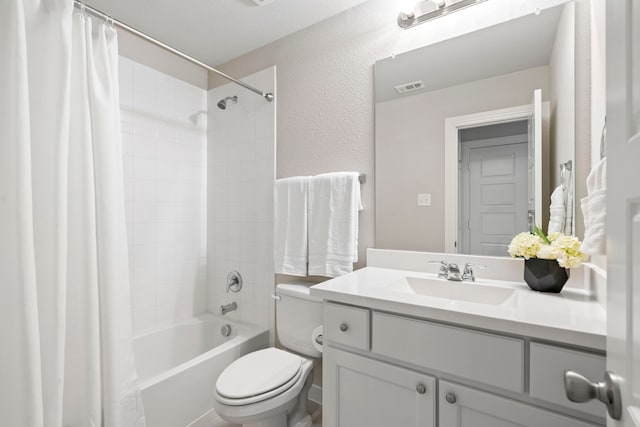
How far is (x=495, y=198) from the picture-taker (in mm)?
1278

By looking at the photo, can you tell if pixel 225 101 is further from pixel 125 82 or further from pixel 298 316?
pixel 298 316

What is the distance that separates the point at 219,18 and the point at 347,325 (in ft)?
6.09

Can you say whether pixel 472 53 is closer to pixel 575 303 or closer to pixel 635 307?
pixel 575 303

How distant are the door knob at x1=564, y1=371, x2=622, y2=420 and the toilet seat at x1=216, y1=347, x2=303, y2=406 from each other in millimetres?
1139

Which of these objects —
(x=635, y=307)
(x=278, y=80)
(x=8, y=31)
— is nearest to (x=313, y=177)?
(x=278, y=80)

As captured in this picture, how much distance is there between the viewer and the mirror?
1.18 metres

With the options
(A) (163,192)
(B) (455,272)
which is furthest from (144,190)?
(B) (455,272)

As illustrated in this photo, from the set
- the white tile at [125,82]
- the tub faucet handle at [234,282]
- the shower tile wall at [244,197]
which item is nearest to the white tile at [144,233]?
the shower tile wall at [244,197]

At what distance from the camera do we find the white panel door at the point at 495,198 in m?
1.24

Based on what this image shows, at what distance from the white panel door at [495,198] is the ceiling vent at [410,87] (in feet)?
1.39

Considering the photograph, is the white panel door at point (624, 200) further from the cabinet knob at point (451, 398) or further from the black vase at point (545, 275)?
the black vase at point (545, 275)

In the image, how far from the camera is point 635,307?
40 cm

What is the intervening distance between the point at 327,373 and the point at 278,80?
1778 millimetres

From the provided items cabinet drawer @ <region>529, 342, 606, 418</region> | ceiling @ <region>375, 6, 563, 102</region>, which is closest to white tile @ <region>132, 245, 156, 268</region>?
ceiling @ <region>375, 6, 563, 102</region>
